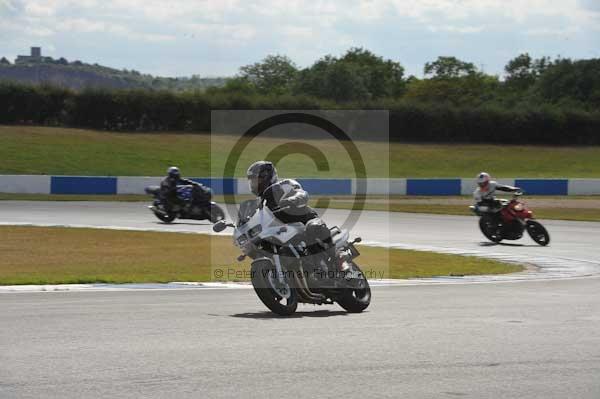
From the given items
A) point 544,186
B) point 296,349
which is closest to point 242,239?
point 296,349

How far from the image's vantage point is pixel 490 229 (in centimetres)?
2239

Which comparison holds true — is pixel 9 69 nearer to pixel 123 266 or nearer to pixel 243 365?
pixel 123 266

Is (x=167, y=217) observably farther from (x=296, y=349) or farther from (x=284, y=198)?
(x=296, y=349)

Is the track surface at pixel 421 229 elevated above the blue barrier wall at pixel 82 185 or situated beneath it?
situated beneath

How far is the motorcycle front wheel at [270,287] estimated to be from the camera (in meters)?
10.0

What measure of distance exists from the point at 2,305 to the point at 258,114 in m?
47.6

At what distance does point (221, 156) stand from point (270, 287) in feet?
130

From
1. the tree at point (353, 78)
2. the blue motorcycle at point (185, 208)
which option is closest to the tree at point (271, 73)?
the tree at point (353, 78)

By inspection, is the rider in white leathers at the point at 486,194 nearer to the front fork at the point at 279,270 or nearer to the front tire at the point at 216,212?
the front tire at the point at 216,212

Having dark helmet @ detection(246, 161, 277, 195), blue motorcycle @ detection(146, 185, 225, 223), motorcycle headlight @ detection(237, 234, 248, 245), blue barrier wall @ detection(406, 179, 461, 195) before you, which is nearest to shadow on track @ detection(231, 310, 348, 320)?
motorcycle headlight @ detection(237, 234, 248, 245)

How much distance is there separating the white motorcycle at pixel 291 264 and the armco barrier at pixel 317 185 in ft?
84.8

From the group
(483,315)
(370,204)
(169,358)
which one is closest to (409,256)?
(483,315)

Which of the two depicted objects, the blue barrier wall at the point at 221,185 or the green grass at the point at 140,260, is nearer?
the green grass at the point at 140,260

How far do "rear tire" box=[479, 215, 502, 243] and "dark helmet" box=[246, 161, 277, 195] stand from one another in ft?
41.1
